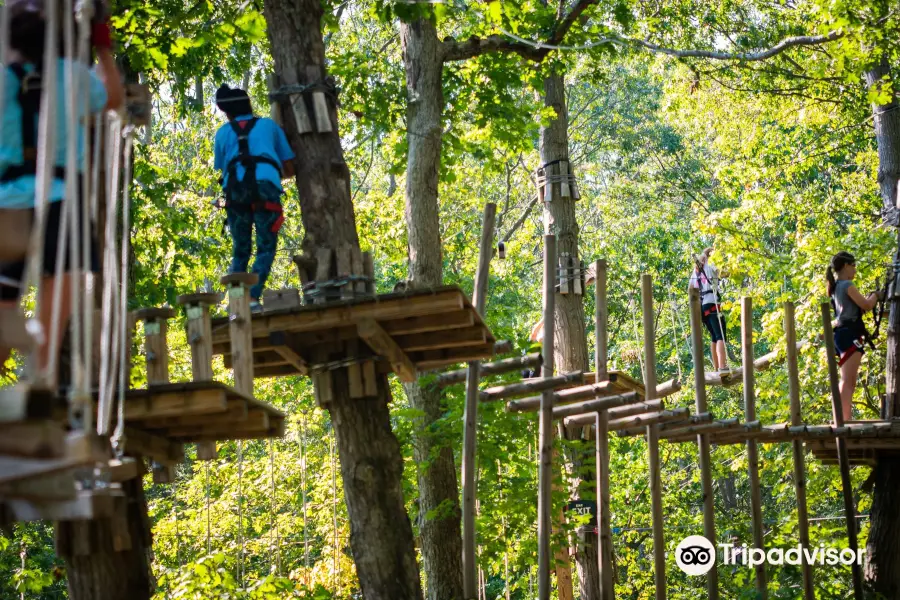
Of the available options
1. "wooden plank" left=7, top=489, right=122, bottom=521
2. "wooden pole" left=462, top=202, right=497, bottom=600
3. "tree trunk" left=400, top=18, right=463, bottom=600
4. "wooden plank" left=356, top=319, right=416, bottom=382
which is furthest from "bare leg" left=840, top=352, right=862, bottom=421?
"wooden plank" left=7, top=489, right=122, bottom=521

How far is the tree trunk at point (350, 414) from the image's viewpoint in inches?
252

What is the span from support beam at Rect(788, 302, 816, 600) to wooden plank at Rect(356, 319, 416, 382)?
131 inches

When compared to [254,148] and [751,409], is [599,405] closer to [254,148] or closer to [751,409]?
[751,409]

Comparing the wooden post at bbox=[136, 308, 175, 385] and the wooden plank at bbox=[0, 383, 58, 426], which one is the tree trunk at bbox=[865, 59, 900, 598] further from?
the wooden plank at bbox=[0, 383, 58, 426]

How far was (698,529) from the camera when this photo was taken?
15.1 m

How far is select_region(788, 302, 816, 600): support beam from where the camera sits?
873 cm

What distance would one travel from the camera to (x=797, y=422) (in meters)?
8.69

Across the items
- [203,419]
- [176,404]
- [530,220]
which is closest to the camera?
[176,404]

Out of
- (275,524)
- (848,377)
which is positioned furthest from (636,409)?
(275,524)

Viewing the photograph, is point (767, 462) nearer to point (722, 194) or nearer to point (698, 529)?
point (698, 529)

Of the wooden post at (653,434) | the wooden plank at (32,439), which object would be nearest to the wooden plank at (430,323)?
the wooden post at (653,434)

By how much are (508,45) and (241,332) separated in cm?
488

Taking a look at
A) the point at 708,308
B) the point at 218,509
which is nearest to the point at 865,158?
the point at 708,308

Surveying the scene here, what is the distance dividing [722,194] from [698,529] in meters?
7.89
